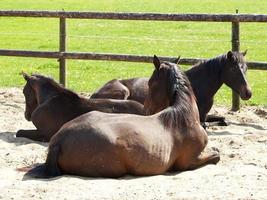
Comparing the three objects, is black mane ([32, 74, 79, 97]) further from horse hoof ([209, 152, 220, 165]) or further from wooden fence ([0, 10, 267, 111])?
wooden fence ([0, 10, 267, 111])

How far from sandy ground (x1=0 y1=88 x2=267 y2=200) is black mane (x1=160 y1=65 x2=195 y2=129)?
55 centimetres

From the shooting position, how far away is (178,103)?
7305 millimetres

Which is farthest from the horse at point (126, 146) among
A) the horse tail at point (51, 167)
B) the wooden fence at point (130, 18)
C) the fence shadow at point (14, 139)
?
the wooden fence at point (130, 18)

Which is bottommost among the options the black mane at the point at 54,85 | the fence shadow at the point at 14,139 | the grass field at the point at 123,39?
the grass field at the point at 123,39

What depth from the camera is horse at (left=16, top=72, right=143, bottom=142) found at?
8211 mm

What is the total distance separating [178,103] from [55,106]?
189cm

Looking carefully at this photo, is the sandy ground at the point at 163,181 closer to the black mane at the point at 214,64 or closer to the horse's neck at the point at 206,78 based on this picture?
the horse's neck at the point at 206,78

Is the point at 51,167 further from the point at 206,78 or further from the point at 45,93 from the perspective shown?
the point at 206,78

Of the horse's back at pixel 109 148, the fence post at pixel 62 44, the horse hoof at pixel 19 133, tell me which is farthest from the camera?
the fence post at pixel 62 44

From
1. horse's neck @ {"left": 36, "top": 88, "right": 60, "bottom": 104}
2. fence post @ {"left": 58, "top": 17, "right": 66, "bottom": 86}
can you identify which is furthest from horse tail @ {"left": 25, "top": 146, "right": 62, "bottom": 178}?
fence post @ {"left": 58, "top": 17, "right": 66, "bottom": 86}

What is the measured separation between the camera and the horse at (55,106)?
8211mm

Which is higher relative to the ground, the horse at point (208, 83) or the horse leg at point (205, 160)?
the horse at point (208, 83)

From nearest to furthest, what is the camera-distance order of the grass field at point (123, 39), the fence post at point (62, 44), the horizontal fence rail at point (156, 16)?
the horizontal fence rail at point (156, 16) → the fence post at point (62, 44) → the grass field at point (123, 39)

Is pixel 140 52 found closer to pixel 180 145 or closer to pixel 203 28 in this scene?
pixel 203 28
